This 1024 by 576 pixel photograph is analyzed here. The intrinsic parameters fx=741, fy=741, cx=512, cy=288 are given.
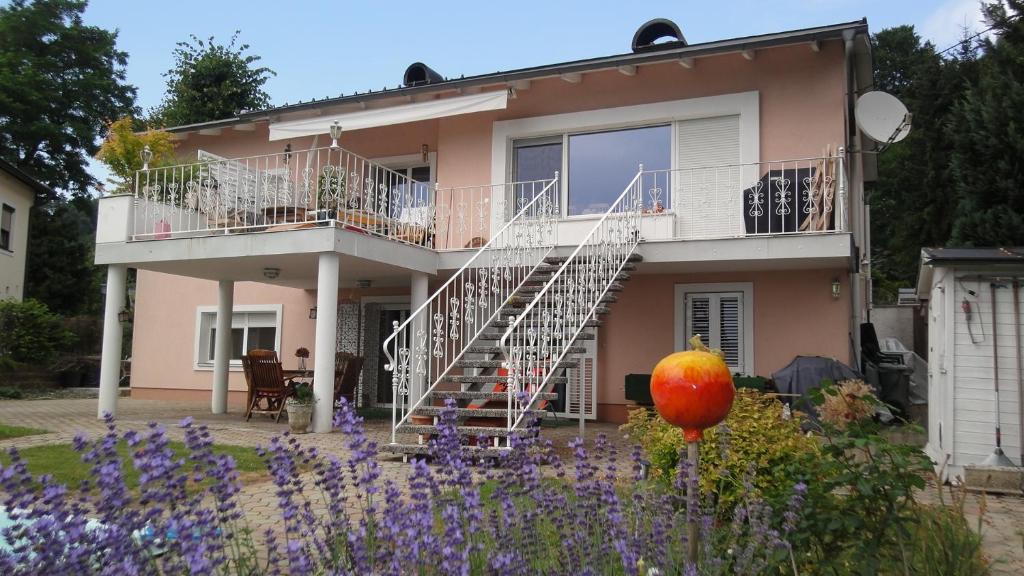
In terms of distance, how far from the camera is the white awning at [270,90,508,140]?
1034cm

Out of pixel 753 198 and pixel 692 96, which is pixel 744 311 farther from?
pixel 692 96

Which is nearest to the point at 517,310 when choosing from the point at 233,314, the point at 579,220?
the point at 579,220

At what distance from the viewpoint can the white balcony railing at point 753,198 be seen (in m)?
8.85

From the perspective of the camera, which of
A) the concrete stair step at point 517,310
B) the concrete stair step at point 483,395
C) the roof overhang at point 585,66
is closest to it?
the concrete stair step at point 483,395

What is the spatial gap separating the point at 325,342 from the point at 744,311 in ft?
18.0

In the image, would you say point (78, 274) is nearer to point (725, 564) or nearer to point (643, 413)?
point (643, 413)

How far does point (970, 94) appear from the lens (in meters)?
14.8

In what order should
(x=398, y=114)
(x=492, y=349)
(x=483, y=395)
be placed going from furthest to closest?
(x=398, y=114)
(x=492, y=349)
(x=483, y=395)

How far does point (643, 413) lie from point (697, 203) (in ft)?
19.1

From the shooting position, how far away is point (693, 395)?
2.76 metres

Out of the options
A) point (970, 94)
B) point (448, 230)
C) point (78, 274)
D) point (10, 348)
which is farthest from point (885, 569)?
point (78, 274)

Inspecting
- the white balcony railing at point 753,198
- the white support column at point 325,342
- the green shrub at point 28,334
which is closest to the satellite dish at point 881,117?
the white balcony railing at point 753,198

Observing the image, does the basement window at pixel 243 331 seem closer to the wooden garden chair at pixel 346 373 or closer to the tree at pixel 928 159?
the wooden garden chair at pixel 346 373

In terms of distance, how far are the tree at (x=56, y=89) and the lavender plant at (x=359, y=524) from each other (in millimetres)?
28311
